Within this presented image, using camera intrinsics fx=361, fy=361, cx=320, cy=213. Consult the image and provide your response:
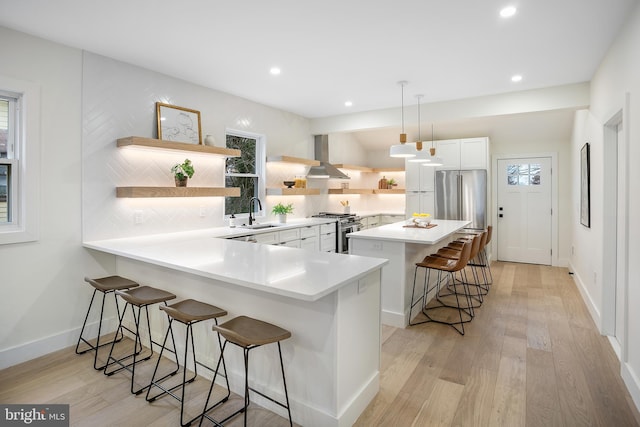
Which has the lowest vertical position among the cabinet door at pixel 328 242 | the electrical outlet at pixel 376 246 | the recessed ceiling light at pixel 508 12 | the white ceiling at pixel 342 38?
the cabinet door at pixel 328 242

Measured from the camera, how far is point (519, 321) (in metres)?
3.64

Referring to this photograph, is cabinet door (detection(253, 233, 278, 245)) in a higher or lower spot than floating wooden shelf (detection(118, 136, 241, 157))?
lower

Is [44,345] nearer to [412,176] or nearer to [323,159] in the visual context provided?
[323,159]

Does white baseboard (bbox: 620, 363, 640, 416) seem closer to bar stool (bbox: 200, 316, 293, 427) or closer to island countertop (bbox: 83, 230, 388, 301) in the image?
island countertop (bbox: 83, 230, 388, 301)

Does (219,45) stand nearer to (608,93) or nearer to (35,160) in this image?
(35,160)

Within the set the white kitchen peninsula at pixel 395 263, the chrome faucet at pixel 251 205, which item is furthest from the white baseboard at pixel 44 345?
the white kitchen peninsula at pixel 395 263

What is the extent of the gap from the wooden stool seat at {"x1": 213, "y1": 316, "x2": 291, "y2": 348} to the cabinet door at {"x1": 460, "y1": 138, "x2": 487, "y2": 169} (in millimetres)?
5482

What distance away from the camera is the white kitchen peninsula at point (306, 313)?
1.92 metres

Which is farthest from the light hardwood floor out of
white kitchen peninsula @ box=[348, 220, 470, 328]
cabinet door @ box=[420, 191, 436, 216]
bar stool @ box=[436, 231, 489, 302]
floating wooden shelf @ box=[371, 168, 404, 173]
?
floating wooden shelf @ box=[371, 168, 404, 173]

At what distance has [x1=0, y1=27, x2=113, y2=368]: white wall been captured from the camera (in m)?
2.84

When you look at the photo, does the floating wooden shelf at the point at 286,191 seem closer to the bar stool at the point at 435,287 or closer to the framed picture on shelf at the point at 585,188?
the bar stool at the point at 435,287

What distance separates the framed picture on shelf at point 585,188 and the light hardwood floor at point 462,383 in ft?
4.34

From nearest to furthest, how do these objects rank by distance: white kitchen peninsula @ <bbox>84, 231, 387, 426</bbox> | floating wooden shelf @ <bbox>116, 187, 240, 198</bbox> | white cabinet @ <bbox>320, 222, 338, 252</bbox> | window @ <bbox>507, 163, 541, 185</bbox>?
white kitchen peninsula @ <bbox>84, 231, 387, 426</bbox>
floating wooden shelf @ <bbox>116, 187, 240, 198</bbox>
white cabinet @ <bbox>320, 222, 338, 252</bbox>
window @ <bbox>507, 163, 541, 185</bbox>

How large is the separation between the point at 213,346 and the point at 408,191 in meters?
5.30
